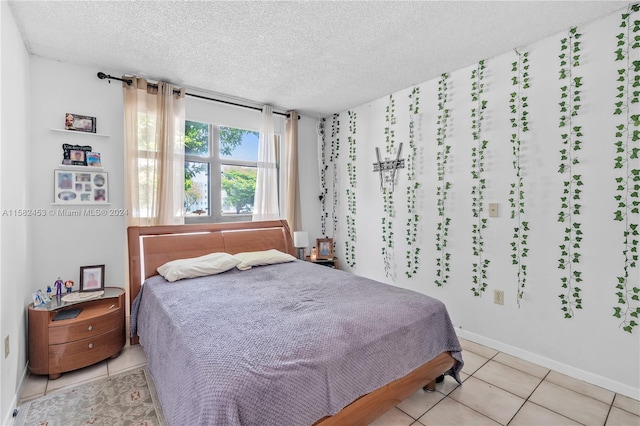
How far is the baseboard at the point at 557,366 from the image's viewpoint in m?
2.05

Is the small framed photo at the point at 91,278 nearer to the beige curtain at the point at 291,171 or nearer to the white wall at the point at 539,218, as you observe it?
the beige curtain at the point at 291,171

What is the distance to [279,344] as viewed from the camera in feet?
4.78

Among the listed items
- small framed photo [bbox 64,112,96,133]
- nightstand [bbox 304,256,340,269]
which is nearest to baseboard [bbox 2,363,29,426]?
small framed photo [bbox 64,112,96,133]

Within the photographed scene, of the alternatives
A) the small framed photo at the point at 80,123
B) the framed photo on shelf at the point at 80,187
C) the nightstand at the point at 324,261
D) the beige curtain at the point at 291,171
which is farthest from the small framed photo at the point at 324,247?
the small framed photo at the point at 80,123

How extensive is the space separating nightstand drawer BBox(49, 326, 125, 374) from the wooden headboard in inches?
15.9

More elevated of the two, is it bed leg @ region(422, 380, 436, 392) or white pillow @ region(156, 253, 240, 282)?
white pillow @ region(156, 253, 240, 282)

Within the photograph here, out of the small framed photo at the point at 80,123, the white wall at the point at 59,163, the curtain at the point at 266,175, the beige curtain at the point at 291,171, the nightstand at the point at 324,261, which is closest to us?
the white wall at the point at 59,163

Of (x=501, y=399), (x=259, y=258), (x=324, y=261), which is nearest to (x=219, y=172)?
(x=259, y=258)

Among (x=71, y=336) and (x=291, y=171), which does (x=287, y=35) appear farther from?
(x=71, y=336)

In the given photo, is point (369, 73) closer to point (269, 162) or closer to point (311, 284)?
point (269, 162)

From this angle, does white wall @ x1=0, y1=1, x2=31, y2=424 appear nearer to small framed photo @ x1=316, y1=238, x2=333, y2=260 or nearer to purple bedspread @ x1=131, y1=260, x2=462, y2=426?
purple bedspread @ x1=131, y1=260, x2=462, y2=426

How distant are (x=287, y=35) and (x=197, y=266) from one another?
2100mm

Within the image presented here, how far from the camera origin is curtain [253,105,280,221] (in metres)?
3.91

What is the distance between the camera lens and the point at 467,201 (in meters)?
2.90
